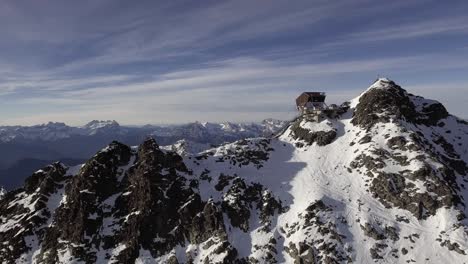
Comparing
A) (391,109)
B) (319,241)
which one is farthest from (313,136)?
(319,241)

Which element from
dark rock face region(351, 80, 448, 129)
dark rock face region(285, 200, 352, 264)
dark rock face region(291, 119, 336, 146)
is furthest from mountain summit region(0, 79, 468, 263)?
dark rock face region(351, 80, 448, 129)

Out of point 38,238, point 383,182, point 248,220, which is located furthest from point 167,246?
point 383,182

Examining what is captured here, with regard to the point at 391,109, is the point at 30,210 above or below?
below

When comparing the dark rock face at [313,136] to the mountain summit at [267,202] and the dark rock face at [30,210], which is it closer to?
the mountain summit at [267,202]

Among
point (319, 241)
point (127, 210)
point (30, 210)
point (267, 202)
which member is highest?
point (30, 210)

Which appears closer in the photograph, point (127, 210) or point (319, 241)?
point (319, 241)

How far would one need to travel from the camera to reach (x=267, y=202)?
111375 mm

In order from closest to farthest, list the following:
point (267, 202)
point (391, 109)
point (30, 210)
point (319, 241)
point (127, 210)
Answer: point (319, 241)
point (267, 202)
point (127, 210)
point (30, 210)
point (391, 109)

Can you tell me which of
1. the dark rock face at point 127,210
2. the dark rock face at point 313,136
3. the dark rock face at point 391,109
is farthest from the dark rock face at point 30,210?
the dark rock face at point 391,109

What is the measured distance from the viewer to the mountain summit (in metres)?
95.9

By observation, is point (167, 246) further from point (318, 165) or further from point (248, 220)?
point (318, 165)

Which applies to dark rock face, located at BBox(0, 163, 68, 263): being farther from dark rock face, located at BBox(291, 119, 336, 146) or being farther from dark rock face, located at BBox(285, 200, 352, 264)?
dark rock face, located at BBox(291, 119, 336, 146)

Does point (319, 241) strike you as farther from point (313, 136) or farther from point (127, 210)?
point (127, 210)

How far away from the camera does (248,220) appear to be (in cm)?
10688
